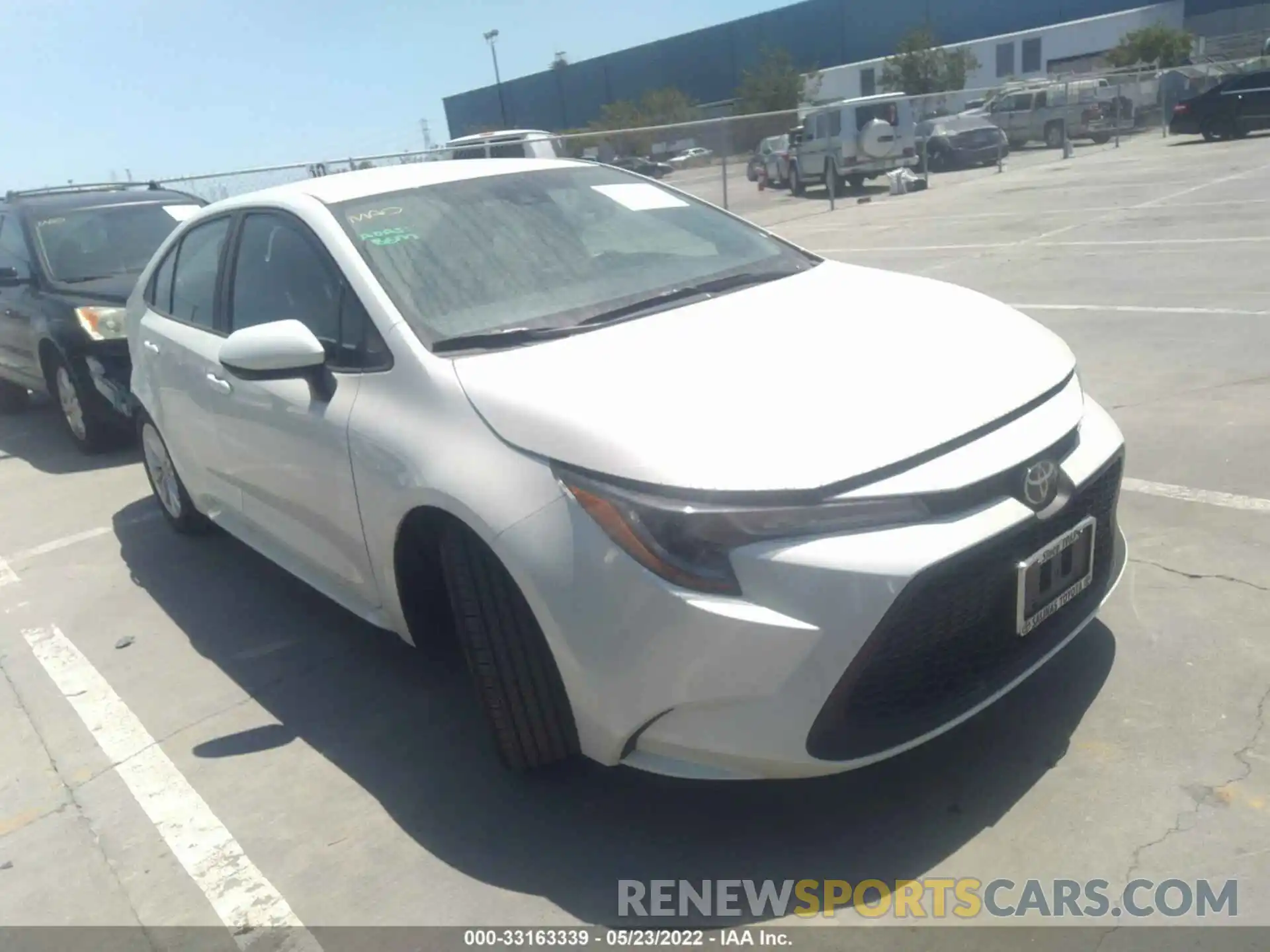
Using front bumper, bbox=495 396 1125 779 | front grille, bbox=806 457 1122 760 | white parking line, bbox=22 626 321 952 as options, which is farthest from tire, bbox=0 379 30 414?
front grille, bbox=806 457 1122 760

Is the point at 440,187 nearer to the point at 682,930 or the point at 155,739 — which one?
the point at 155,739

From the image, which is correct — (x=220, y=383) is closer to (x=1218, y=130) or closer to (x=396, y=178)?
(x=396, y=178)

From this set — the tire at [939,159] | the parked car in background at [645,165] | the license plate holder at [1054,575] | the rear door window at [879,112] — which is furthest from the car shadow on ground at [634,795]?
the tire at [939,159]

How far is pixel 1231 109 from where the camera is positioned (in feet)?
82.6

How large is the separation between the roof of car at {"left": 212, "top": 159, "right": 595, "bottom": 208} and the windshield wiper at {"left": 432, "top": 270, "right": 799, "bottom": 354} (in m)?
0.97

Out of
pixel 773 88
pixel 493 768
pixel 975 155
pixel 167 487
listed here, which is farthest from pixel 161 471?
pixel 773 88

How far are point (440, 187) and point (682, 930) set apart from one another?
8.44 feet

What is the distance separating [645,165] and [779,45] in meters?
56.2

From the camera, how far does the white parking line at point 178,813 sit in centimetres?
271

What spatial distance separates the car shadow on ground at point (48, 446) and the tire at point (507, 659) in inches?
217

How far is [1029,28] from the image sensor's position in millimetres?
62875

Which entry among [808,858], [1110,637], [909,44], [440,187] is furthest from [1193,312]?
[909,44]

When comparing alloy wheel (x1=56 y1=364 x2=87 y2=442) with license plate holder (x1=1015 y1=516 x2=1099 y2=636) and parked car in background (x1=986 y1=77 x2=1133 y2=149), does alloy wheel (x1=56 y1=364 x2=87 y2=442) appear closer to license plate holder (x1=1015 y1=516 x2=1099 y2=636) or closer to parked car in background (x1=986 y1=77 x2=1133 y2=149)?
license plate holder (x1=1015 y1=516 x2=1099 y2=636)

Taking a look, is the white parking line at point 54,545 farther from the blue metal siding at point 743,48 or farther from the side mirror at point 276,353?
the blue metal siding at point 743,48
